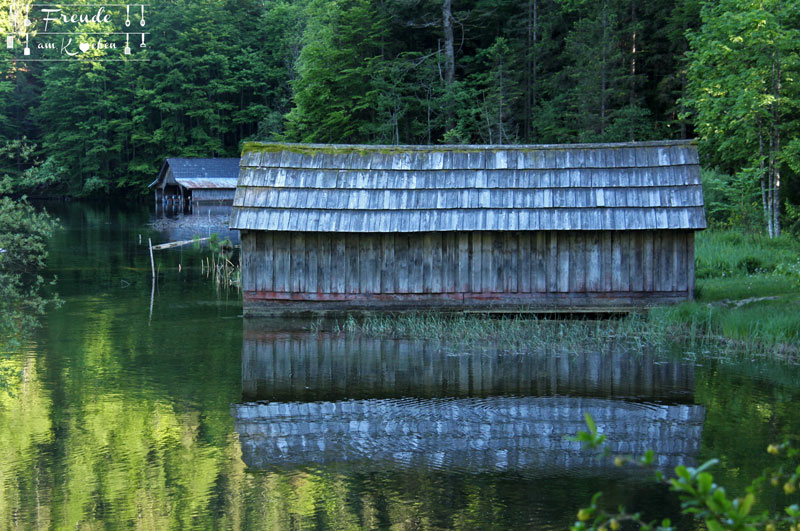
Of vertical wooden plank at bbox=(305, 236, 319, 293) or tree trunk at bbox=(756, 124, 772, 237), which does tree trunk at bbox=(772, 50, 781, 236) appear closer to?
tree trunk at bbox=(756, 124, 772, 237)

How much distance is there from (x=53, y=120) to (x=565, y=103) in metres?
58.6

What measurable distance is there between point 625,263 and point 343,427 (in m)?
10.3

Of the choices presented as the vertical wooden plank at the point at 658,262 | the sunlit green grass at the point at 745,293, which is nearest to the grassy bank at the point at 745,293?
the sunlit green grass at the point at 745,293

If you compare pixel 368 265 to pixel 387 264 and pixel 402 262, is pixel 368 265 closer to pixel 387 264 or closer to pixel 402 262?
pixel 387 264

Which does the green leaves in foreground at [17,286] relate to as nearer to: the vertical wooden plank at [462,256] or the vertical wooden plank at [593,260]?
the vertical wooden plank at [462,256]

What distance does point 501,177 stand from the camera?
2116 cm

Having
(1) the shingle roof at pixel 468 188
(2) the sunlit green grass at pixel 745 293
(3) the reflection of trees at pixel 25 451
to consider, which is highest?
(1) the shingle roof at pixel 468 188

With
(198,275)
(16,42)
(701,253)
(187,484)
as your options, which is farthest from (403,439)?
(16,42)

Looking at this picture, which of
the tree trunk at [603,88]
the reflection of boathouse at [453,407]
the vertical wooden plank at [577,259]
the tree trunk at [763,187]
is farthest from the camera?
the tree trunk at [603,88]

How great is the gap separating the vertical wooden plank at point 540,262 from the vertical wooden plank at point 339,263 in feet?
14.4

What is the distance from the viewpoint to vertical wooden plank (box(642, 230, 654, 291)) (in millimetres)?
20422

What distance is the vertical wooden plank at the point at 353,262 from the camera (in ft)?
68.3

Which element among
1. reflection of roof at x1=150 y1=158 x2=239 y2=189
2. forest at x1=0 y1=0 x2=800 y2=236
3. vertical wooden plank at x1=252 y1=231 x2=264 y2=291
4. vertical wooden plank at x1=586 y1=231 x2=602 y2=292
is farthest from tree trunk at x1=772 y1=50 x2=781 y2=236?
reflection of roof at x1=150 y1=158 x2=239 y2=189

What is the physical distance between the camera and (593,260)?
2058 centimetres
